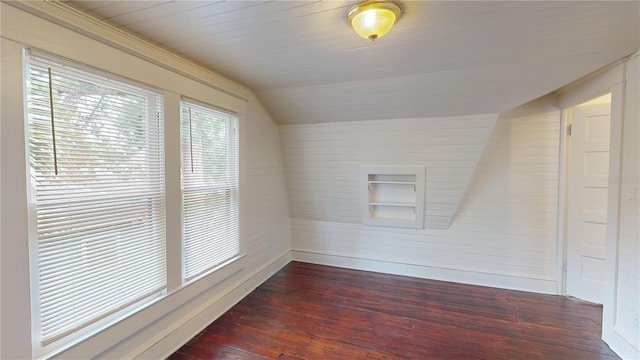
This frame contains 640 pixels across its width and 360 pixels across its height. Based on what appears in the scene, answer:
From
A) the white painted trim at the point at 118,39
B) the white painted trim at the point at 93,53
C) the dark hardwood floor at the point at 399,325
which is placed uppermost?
the white painted trim at the point at 118,39

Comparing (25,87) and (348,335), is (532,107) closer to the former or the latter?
(348,335)

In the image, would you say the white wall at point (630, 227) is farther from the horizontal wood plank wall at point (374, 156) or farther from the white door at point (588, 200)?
the horizontal wood plank wall at point (374, 156)

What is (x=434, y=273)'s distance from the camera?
344cm

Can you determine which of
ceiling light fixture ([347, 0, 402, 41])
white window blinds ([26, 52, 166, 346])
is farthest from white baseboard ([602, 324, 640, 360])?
white window blinds ([26, 52, 166, 346])

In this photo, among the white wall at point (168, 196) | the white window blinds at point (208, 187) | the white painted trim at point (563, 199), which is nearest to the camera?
the white wall at point (168, 196)

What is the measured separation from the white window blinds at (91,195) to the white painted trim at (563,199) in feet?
12.2

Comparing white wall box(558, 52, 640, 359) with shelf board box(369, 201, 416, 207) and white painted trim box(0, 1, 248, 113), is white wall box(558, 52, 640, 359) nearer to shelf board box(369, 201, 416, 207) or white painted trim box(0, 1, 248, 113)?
shelf board box(369, 201, 416, 207)

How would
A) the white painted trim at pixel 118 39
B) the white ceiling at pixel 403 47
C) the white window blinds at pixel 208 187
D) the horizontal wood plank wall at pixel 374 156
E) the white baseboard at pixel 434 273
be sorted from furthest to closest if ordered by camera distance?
the white baseboard at pixel 434 273 < the horizontal wood plank wall at pixel 374 156 < the white window blinds at pixel 208 187 < the white ceiling at pixel 403 47 < the white painted trim at pixel 118 39

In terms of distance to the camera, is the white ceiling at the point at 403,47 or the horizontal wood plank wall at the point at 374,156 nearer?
the white ceiling at the point at 403,47

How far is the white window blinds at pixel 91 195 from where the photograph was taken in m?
1.39

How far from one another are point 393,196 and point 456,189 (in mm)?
727

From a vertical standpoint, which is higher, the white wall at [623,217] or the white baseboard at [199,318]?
the white wall at [623,217]

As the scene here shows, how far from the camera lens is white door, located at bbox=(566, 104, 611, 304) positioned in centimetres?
261

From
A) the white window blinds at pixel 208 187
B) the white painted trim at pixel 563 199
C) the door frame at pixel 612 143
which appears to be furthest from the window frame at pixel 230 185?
the white painted trim at pixel 563 199
